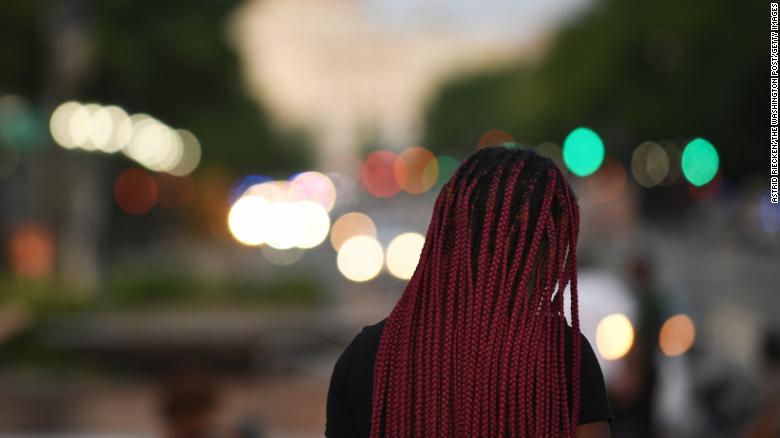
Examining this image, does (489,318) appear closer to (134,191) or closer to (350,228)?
(350,228)

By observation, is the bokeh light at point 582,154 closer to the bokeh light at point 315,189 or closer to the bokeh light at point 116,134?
the bokeh light at point 116,134

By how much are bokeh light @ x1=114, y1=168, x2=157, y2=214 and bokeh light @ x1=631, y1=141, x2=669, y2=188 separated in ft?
59.3

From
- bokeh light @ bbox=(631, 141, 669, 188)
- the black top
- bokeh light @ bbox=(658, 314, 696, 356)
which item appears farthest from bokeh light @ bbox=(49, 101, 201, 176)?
the black top

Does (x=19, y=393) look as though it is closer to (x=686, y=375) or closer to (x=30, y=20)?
(x=686, y=375)

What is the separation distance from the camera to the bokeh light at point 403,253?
85.3 feet

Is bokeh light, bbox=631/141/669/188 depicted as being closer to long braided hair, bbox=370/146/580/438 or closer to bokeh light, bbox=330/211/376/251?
bokeh light, bbox=330/211/376/251

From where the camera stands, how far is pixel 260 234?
40.2 m

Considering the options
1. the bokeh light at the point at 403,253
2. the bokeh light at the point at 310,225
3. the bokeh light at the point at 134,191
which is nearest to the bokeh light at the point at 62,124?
the bokeh light at the point at 403,253

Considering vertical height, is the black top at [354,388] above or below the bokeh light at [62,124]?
below

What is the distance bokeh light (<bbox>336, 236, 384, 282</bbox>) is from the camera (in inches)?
1131

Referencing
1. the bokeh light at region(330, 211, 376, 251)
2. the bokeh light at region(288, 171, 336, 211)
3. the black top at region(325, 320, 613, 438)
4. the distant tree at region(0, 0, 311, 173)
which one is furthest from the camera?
the bokeh light at region(288, 171, 336, 211)

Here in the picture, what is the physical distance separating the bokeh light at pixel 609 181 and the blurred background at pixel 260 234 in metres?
0.20

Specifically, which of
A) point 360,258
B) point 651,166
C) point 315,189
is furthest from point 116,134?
point 315,189

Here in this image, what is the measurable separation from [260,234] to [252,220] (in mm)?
630
